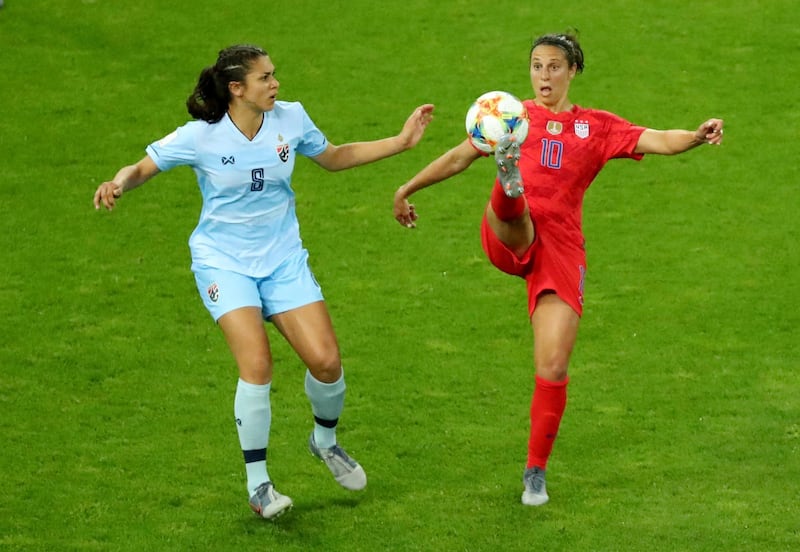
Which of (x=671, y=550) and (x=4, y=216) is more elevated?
(x=4, y=216)

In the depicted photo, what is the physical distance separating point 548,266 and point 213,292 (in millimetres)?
1545

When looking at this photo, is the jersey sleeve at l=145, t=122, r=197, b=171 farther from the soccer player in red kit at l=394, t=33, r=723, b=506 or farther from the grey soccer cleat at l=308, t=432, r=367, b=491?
the grey soccer cleat at l=308, t=432, r=367, b=491

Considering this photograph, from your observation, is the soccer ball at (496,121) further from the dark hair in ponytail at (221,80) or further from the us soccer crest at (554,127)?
the dark hair in ponytail at (221,80)

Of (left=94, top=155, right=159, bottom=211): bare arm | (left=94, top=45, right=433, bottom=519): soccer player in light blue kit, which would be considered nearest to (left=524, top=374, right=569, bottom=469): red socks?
(left=94, top=45, right=433, bottom=519): soccer player in light blue kit

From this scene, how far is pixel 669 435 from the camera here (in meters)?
7.65

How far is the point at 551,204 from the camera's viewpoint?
6.85 meters

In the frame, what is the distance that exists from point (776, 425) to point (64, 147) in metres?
6.36

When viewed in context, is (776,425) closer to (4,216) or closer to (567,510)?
(567,510)

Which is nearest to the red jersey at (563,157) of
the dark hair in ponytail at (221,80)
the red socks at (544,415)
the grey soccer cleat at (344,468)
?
the red socks at (544,415)

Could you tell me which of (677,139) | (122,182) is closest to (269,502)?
(122,182)

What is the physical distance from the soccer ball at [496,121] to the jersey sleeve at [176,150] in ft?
4.19

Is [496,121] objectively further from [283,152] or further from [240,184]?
[240,184]

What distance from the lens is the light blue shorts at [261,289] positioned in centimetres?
Result: 663

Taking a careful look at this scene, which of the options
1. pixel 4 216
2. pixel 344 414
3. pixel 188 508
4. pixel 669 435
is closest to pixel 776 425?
pixel 669 435
